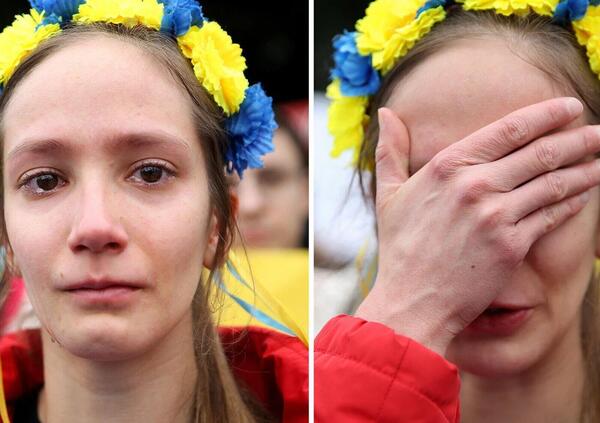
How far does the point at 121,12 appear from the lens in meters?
1.38

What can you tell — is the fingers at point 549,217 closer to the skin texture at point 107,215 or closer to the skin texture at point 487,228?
the skin texture at point 487,228

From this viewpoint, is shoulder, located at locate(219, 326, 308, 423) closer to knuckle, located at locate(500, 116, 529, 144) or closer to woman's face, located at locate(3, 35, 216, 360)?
woman's face, located at locate(3, 35, 216, 360)

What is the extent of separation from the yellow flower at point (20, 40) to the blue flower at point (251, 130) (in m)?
0.32

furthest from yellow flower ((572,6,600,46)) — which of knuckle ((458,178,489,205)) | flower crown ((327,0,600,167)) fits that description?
knuckle ((458,178,489,205))

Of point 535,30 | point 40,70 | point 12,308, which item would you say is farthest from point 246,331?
point 535,30

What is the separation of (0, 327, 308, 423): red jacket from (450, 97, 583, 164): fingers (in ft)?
1.51

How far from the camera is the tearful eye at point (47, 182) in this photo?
1311 millimetres

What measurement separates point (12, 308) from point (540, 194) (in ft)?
3.14

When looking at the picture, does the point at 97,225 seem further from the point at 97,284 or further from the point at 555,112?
the point at 555,112

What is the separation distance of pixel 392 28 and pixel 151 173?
480 mm

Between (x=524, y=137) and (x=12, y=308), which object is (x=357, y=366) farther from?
(x=12, y=308)

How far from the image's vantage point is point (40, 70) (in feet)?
4.44

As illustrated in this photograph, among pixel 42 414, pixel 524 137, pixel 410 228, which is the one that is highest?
pixel 524 137

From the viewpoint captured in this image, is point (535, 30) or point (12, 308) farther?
point (12, 308)
